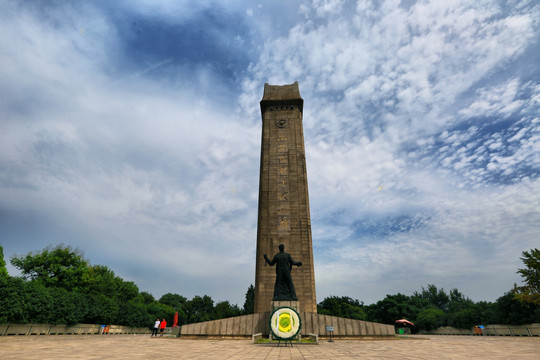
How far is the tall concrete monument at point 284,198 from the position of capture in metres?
28.4

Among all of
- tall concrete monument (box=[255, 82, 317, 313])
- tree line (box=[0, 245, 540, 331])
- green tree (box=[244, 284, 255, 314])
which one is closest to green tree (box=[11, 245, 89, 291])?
tree line (box=[0, 245, 540, 331])

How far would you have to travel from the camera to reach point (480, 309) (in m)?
39.2

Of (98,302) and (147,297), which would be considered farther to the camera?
(147,297)

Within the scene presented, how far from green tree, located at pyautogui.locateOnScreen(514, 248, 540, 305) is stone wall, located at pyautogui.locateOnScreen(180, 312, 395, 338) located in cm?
1762

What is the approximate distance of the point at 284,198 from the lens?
104ft

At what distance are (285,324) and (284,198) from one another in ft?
60.4

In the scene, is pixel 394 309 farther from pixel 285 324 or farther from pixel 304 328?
pixel 285 324

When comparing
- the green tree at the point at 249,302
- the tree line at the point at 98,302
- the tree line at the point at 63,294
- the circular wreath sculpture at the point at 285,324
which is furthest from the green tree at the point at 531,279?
the green tree at the point at 249,302

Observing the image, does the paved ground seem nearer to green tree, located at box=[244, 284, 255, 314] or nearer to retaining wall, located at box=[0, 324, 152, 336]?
retaining wall, located at box=[0, 324, 152, 336]

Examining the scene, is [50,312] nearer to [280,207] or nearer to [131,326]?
[131,326]

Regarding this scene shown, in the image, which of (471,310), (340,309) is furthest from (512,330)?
(340,309)

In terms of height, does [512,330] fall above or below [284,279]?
below

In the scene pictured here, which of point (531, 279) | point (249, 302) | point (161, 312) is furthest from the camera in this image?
point (249, 302)

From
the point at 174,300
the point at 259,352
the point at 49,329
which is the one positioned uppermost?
the point at 174,300
